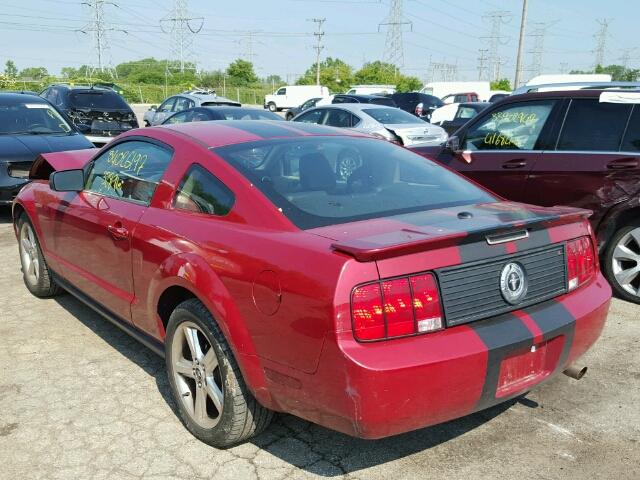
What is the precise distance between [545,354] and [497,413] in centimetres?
74

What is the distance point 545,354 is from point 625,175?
3.04 meters

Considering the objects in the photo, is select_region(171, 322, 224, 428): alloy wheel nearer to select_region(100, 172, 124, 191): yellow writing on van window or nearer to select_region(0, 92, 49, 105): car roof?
select_region(100, 172, 124, 191): yellow writing on van window

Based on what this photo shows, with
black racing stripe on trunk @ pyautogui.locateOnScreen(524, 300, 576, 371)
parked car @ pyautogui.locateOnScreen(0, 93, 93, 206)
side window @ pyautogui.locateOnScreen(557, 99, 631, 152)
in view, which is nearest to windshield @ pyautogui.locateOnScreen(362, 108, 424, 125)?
parked car @ pyautogui.locateOnScreen(0, 93, 93, 206)

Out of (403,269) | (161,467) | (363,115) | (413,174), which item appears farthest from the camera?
(363,115)

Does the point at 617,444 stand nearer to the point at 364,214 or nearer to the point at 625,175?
the point at 364,214

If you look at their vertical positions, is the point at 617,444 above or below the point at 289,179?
below

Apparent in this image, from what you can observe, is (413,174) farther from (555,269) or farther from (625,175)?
(625,175)

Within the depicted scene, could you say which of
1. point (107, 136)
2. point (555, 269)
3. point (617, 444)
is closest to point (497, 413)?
point (617, 444)

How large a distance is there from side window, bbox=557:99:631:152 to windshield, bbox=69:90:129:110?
11.1 meters

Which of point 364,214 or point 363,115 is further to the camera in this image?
point 363,115

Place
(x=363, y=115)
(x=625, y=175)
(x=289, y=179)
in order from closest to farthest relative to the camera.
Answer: (x=289, y=179) < (x=625, y=175) < (x=363, y=115)

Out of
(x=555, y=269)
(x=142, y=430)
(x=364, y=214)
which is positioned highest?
(x=364, y=214)

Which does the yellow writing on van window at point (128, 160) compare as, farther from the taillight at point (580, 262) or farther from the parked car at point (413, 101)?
the parked car at point (413, 101)

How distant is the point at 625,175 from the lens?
5230 mm
